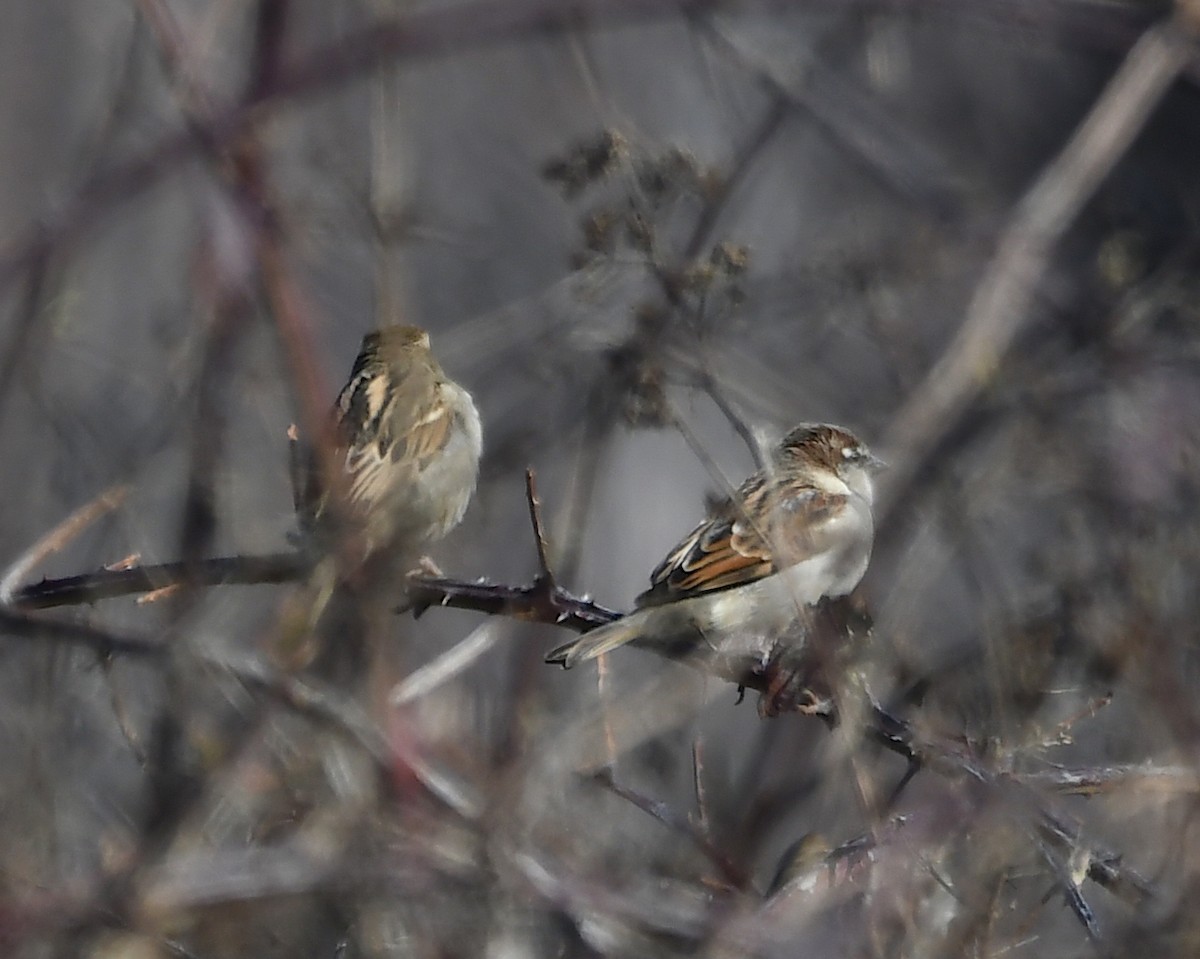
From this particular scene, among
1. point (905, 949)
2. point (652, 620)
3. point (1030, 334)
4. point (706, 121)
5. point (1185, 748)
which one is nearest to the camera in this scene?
point (1185, 748)

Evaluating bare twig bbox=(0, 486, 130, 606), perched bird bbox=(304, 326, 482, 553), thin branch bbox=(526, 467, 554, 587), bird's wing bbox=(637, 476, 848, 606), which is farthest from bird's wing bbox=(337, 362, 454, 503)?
thin branch bbox=(526, 467, 554, 587)

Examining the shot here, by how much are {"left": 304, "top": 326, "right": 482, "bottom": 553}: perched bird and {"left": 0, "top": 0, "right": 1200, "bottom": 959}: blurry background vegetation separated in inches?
7.7

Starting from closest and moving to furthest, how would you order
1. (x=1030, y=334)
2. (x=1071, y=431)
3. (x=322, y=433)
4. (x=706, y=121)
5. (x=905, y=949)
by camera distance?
(x=322, y=433) < (x=905, y=949) < (x=1071, y=431) < (x=1030, y=334) < (x=706, y=121)

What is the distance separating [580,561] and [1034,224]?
9.55 ft

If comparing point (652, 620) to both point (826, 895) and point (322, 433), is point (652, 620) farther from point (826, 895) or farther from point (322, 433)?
point (322, 433)

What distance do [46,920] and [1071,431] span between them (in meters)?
4.14

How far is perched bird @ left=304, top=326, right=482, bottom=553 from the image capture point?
601 cm

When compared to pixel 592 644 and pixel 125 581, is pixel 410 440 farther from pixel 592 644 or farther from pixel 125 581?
pixel 125 581

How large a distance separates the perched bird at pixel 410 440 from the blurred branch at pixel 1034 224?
2.74 metres

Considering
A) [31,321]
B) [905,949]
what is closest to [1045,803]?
[905,949]

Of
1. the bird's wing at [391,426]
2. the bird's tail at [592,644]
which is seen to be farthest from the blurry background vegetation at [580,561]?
the bird's wing at [391,426]

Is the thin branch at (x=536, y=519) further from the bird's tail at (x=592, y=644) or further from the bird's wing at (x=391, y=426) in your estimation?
the bird's wing at (x=391, y=426)

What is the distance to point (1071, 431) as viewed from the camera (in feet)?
20.5

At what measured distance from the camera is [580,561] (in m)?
5.85
